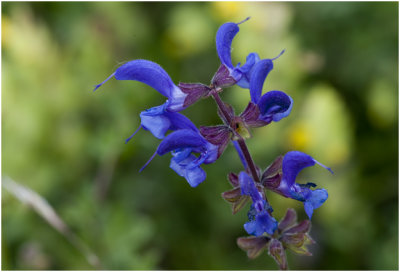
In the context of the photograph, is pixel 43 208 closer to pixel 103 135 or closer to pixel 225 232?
pixel 103 135

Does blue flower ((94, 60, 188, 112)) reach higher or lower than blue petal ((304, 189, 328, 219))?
higher

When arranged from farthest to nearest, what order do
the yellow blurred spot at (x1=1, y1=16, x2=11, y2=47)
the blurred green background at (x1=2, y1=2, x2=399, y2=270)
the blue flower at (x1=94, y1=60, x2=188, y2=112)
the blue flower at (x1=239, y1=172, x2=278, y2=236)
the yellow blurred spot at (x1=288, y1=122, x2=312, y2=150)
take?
1. the yellow blurred spot at (x1=1, y1=16, x2=11, y2=47)
2. the yellow blurred spot at (x1=288, y1=122, x2=312, y2=150)
3. the blurred green background at (x1=2, y1=2, x2=399, y2=270)
4. the blue flower at (x1=94, y1=60, x2=188, y2=112)
5. the blue flower at (x1=239, y1=172, x2=278, y2=236)

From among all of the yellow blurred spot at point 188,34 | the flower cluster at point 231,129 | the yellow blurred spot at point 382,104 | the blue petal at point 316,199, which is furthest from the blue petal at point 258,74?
the yellow blurred spot at point 188,34

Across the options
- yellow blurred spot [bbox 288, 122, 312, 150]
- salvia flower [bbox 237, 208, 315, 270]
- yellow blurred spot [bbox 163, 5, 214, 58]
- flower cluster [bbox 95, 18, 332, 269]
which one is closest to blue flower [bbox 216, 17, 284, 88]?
flower cluster [bbox 95, 18, 332, 269]

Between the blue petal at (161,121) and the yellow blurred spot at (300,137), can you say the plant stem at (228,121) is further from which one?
the yellow blurred spot at (300,137)

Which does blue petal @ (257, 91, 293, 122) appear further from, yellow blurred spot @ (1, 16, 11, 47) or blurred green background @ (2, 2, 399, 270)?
yellow blurred spot @ (1, 16, 11, 47)

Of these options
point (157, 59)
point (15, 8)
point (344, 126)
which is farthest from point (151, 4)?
point (344, 126)
